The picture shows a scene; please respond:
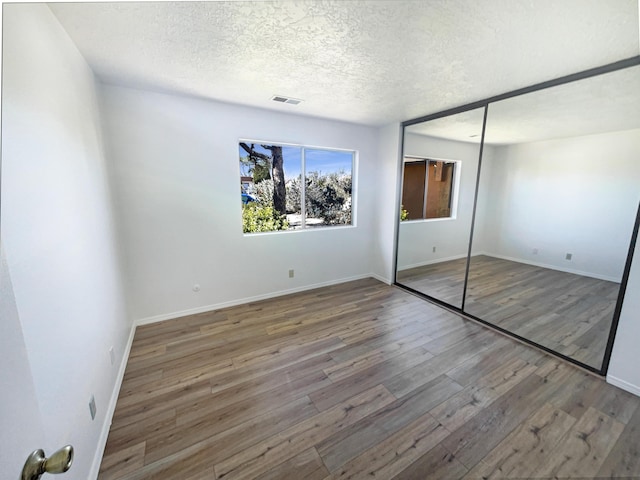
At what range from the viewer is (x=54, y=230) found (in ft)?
4.27

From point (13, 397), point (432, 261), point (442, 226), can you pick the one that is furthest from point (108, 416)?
point (442, 226)

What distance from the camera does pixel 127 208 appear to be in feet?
8.99

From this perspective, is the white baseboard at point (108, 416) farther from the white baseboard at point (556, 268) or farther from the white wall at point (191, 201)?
the white baseboard at point (556, 268)

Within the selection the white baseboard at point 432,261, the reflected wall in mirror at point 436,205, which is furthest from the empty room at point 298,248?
the white baseboard at point 432,261

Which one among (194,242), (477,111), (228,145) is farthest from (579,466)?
(228,145)

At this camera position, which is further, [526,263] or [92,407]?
[526,263]

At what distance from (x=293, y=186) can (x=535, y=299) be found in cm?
373

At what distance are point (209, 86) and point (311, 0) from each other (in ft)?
5.00

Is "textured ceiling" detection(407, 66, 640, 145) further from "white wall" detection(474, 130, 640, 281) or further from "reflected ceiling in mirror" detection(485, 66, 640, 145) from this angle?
"white wall" detection(474, 130, 640, 281)

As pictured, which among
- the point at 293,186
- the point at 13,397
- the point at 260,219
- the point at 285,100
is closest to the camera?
the point at 13,397

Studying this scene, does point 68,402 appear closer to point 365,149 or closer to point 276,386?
point 276,386

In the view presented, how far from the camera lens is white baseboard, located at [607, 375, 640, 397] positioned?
200 centimetres

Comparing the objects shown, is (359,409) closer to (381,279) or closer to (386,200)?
(381,279)

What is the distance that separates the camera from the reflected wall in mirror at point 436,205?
13.5 feet
